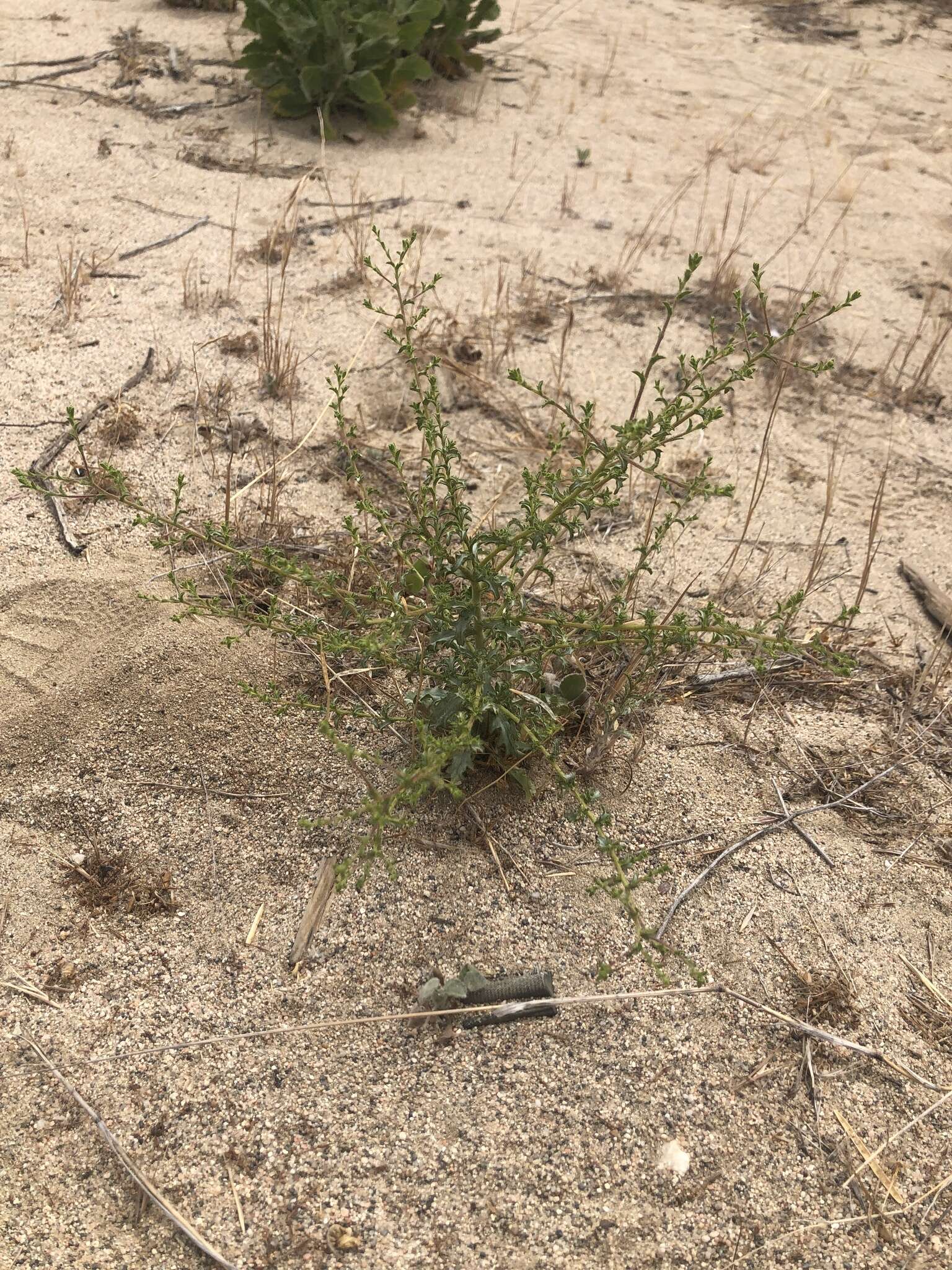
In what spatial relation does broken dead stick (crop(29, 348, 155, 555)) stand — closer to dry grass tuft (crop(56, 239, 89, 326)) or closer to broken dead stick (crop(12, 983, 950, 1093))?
dry grass tuft (crop(56, 239, 89, 326))

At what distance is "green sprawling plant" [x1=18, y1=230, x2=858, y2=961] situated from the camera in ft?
5.77

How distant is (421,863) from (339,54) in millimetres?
3557

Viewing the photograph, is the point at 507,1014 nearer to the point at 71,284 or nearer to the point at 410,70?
the point at 71,284

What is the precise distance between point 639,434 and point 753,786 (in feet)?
2.86

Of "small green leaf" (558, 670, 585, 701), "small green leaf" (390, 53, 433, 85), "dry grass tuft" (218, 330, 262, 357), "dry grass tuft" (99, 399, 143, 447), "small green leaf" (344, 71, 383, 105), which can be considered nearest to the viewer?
"small green leaf" (558, 670, 585, 701)

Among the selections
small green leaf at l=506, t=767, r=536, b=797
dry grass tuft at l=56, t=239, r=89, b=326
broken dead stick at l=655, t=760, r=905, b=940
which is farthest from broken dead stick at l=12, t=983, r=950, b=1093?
dry grass tuft at l=56, t=239, r=89, b=326

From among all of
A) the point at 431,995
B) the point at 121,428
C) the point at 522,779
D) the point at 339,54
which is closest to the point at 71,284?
the point at 121,428

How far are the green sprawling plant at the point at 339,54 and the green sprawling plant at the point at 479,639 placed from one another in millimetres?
2609

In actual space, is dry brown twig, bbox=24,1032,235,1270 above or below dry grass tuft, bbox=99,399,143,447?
below

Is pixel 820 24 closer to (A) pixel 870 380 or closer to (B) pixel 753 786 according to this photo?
(A) pixel 870 380

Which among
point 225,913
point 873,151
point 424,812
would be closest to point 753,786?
point 424,812

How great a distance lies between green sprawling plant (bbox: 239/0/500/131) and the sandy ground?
2.28 ft

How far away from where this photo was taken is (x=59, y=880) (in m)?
1.95

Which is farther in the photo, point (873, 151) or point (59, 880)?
point (873, 151)
